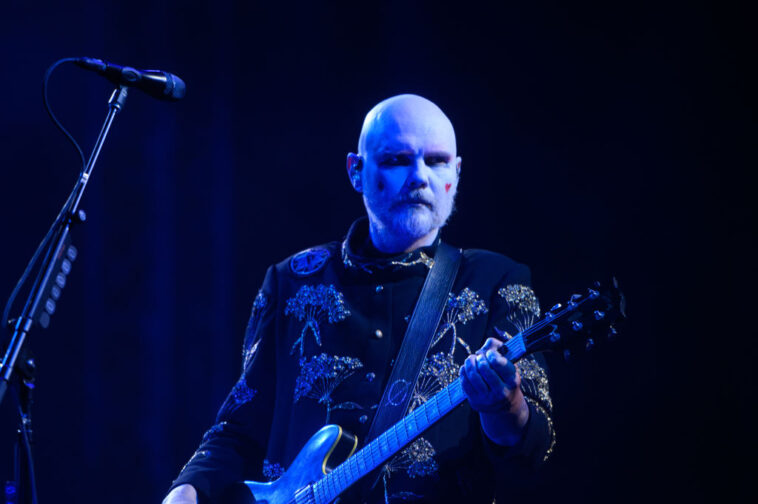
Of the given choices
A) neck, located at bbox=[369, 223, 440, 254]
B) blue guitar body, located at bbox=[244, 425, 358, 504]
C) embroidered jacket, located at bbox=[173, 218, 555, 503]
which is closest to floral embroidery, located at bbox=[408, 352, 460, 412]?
embroidered jacket, located at bbox=[173, 218, 555, 503]

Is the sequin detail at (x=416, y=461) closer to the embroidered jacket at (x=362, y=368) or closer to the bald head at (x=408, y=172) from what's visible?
the embroidered jacket at (x=362, y=368)

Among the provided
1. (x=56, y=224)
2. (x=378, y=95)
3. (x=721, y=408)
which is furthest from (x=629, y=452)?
(x=56, y=224)

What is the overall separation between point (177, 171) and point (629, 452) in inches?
99.8

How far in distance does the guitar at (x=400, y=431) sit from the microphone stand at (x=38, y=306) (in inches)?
30.0

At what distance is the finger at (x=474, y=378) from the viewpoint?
1912mm

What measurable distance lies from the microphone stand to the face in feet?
3.07

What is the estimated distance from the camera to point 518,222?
3.24 meters

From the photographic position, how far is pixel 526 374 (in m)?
2.16

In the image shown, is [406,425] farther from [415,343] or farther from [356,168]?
[356,168]

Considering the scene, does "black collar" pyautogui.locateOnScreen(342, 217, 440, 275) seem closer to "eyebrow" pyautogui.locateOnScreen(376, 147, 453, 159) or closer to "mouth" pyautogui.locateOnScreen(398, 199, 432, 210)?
"mouth" pyautogui.locateOnScreen(398, 199, 432, 210)

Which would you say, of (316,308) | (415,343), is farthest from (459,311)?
(316,308)

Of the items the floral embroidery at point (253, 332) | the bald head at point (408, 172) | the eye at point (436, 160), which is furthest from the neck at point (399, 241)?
the floral embroidery at point (253, 332)

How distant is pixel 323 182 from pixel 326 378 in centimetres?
159

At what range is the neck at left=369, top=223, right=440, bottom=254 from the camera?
2.56 metres
